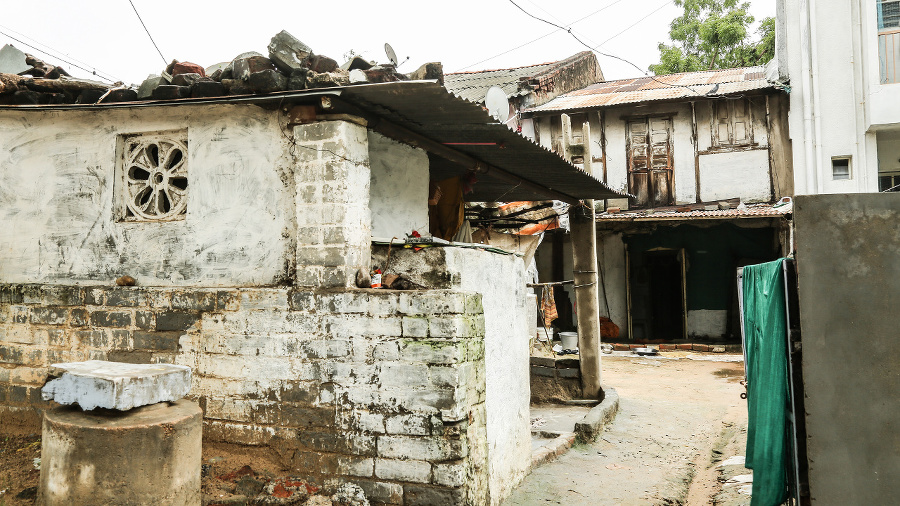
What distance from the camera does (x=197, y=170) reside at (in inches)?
210

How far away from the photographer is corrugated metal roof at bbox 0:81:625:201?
15.0ft

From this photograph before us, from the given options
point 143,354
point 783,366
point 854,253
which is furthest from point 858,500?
point 143,354

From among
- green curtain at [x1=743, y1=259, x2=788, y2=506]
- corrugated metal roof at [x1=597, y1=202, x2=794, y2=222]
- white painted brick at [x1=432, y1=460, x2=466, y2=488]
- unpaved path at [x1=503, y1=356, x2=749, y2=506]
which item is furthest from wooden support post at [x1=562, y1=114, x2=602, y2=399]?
white painted brick at [x1=432, y1=460, x2=466, y2=488]

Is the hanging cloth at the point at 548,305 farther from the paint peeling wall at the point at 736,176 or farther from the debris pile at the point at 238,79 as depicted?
the debris pile at the point at 238,79

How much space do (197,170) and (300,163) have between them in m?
1.02

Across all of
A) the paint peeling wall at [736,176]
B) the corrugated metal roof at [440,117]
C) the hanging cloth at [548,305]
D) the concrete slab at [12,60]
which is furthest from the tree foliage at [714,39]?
the concrete slab at [12,60]

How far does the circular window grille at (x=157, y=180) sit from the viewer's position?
5.46 m

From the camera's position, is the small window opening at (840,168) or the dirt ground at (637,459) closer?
the dirt ground at (637,459)

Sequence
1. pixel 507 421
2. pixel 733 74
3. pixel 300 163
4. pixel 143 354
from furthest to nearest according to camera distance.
→ pixel 733 74 < pixel 507 421 < pixel 143 354 < pixel 300 163

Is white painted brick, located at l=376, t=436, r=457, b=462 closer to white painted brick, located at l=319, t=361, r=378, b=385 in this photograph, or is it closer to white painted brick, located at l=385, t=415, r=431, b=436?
white painted brick, located at l=385, t=415, r=431, b=436

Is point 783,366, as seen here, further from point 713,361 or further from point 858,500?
point 713,361

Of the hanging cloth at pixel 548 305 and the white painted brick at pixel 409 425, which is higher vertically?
the hanging cloth at pixel 548 305

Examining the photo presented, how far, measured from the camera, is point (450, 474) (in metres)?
4.50

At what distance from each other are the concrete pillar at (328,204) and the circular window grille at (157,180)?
1199 mm
